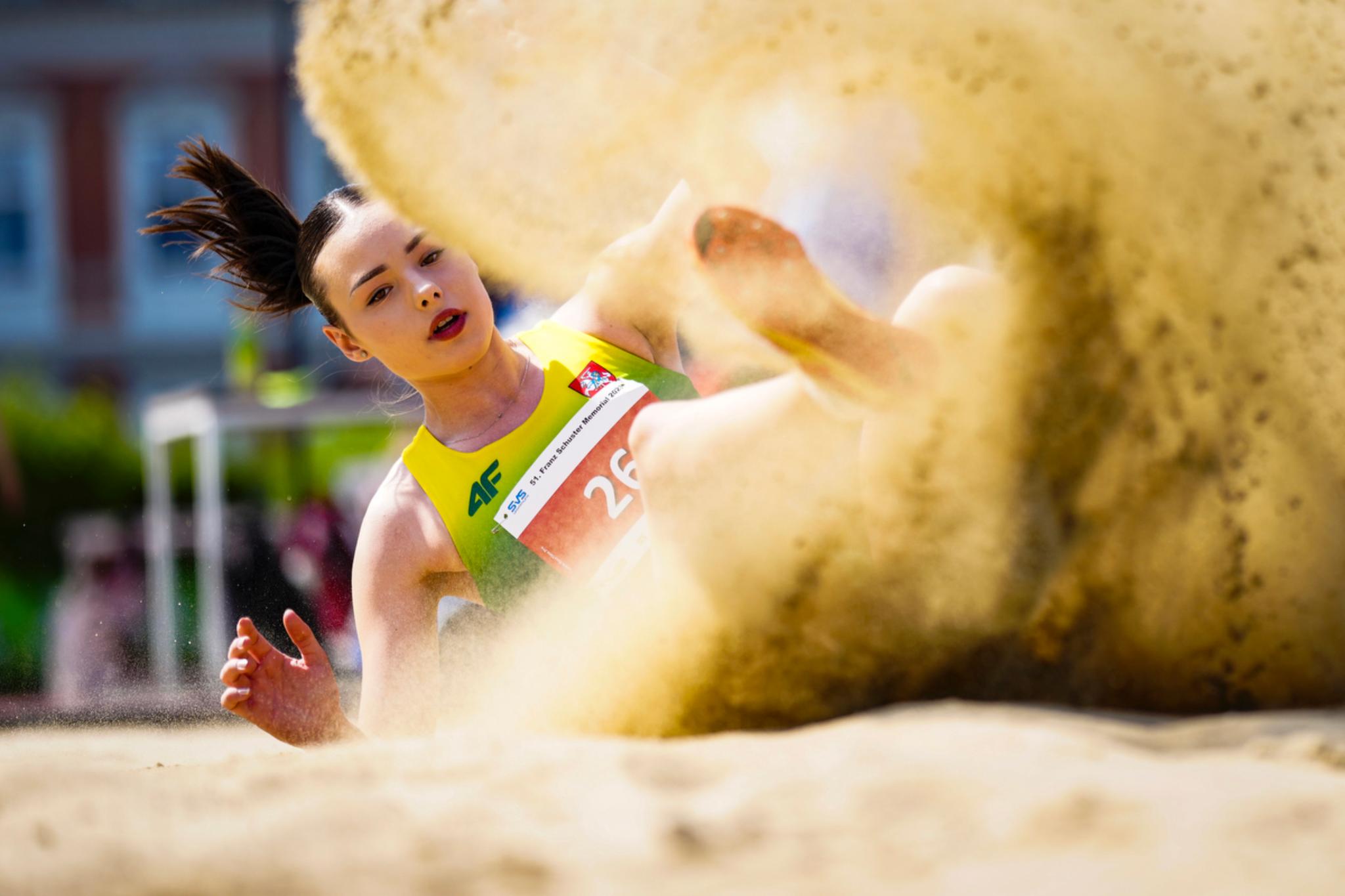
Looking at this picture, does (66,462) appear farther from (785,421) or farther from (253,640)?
(785,421)

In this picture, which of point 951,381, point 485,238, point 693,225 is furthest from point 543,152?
point 951,381

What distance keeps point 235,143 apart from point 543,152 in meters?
14.2

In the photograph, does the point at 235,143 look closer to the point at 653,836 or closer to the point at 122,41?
the point at 122,41

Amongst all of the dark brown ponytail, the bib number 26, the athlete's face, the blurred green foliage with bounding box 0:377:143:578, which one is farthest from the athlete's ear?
the blurred green foliage with bounding box 0:377:143:578

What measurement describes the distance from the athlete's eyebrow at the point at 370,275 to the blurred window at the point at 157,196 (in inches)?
537

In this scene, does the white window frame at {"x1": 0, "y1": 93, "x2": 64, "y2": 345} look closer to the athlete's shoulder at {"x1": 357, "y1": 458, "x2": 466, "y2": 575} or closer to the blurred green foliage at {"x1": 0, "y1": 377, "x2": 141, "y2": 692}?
the blurred green foliage at {"x1": 0, "y1": 377, "x2": 141, "y2": 692}

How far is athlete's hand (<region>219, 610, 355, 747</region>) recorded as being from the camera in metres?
→ 2.10

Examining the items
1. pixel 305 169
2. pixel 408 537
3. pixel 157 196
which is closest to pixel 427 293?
pixel 408 537

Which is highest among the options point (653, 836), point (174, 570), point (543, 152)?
point (543, 152)

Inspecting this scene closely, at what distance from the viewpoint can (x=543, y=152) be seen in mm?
2205

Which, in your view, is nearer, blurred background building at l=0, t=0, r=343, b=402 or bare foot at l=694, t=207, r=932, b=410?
bare foot at l=694, t=207, r=932, b=410

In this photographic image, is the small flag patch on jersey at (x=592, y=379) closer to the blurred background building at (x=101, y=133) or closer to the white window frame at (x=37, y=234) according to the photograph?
the blurred background building at (x=101, y=133)

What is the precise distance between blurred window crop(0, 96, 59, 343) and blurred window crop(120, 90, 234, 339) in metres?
0.86

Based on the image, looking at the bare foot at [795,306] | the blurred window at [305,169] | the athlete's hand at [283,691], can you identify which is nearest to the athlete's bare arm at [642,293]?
the bare foot at [795,306]
